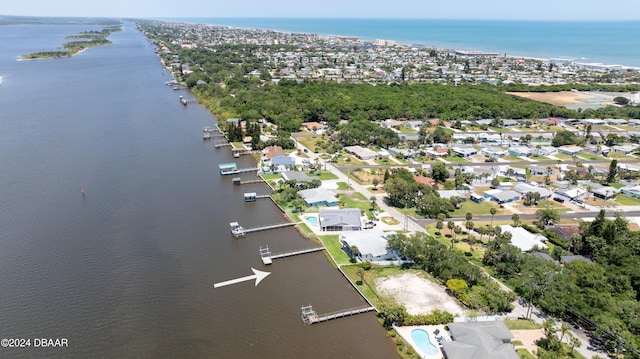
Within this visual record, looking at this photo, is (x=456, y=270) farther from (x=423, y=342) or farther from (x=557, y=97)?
(x=557, y=97)

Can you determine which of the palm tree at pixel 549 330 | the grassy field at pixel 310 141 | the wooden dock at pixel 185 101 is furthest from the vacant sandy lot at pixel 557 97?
the palm tree at pixel 549 330

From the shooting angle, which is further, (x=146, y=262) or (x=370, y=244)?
(x=370, y=244)

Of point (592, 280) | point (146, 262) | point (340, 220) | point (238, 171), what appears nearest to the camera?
point (592, 280)

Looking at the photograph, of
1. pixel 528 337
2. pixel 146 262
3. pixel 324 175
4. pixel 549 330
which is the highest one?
Answer: pixel 549 330

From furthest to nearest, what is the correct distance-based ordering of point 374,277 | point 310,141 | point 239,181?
point 310,141 → point 239,181 → point 374,277

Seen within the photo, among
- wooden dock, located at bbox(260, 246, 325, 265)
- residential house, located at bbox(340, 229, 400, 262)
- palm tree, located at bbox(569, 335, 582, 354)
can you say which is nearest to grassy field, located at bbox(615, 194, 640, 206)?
palm tree, located at bbox(569, 335, 582, 354)

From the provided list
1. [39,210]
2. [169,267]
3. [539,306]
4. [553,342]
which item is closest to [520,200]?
[539,306]

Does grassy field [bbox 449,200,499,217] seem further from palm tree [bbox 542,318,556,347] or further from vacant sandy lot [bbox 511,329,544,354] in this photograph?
palm tree [bbox 542,318,556,347]

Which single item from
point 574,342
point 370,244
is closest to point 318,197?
point 370,244
